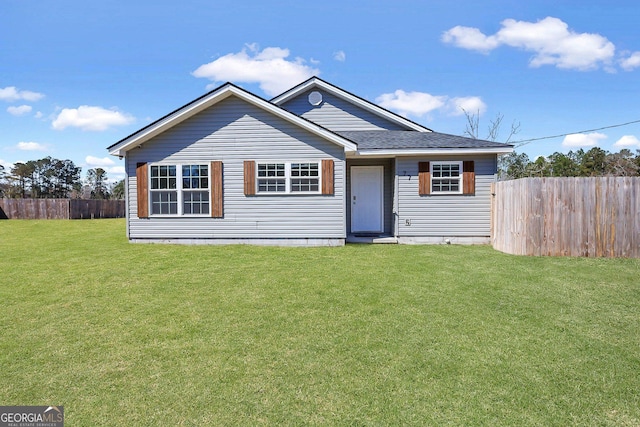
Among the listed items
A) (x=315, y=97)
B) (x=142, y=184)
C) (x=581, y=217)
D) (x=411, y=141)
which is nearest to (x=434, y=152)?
(x=411, y=141)

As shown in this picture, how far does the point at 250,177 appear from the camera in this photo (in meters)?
10.4

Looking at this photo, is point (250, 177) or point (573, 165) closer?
point (250, 177)

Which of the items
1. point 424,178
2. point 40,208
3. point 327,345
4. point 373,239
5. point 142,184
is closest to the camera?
point 327,345

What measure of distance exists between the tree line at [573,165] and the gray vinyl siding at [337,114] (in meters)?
27.5

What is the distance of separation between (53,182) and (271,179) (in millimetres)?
52095

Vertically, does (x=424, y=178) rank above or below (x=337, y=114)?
below

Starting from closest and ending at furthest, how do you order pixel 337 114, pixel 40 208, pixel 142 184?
pixel 142 184 < pixel 337 114 < pixel 40 208

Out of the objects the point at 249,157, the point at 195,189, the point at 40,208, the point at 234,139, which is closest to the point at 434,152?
the point at 249,157

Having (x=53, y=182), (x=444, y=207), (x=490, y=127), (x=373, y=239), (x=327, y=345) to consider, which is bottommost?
(x=327, y=345)

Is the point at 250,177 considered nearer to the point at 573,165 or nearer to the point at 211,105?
the point at 211,105

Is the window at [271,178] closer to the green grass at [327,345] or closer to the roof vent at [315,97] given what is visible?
the green grass at [327,345]

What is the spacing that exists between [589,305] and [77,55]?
55.8 feet

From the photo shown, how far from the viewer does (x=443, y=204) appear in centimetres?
1080

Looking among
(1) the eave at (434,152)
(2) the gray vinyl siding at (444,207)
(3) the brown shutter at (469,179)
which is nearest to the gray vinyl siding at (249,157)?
(1) the eave at (434,152)
